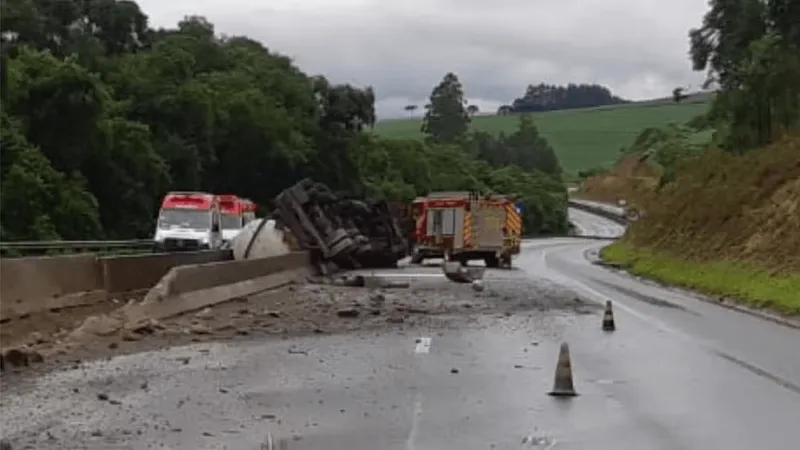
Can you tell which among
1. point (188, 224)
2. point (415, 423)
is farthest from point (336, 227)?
point (415, 423)

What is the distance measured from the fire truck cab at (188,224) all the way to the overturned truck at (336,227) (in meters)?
5.22

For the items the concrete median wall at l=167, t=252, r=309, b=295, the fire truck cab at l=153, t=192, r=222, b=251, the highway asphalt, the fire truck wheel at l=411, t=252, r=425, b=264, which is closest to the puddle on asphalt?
the highway asphalt

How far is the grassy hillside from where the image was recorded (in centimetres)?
3531

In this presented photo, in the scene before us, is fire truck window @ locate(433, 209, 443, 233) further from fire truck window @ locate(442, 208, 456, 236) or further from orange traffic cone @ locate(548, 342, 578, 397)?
orange traffic cone @ locate(548, 342, 578, 397)

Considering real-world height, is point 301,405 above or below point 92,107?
below

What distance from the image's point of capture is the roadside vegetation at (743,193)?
37.9m

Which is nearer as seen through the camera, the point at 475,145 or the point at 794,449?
the point at 794,449

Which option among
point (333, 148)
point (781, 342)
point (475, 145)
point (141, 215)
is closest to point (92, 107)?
point (141, 215)

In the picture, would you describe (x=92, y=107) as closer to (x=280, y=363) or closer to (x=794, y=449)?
(x=280, y=363)

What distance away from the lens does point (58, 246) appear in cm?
3966

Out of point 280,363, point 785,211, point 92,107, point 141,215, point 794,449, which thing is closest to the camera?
point 794,449

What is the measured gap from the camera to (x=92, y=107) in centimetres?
6134

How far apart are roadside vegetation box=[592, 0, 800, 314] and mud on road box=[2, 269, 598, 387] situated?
5.54 m

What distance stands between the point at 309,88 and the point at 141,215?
136 feet
